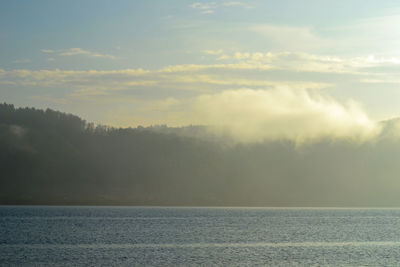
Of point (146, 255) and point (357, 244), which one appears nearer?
point (146, 255)

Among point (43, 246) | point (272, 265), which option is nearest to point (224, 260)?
point (272, 265)

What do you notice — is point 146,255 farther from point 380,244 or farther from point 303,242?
point 380,244

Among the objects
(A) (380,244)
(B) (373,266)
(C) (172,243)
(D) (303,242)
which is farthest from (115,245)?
(A) (380,244)

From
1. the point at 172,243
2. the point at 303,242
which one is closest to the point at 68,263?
the point at 172,243

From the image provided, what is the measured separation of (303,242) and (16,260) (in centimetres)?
6999

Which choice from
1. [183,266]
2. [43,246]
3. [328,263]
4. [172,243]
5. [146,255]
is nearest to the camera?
[183,266]

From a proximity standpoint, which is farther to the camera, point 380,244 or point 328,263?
point 380,244

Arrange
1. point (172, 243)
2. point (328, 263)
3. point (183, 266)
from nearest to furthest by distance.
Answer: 1. point (183, 266)
2. point (328, 263)
3. point (172, 243)

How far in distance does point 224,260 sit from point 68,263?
25185mm

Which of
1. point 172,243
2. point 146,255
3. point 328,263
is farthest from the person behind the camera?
point 172,243

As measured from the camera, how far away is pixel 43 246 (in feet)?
354

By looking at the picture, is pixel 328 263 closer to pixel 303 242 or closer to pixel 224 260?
pixel 224 260

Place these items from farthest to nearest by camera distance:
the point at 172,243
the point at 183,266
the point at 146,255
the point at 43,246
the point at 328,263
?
the point at 172,243
the point at 43,246
the point at 146,255
the point at 328,263
the point at 183,266

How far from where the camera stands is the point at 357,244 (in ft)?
408
